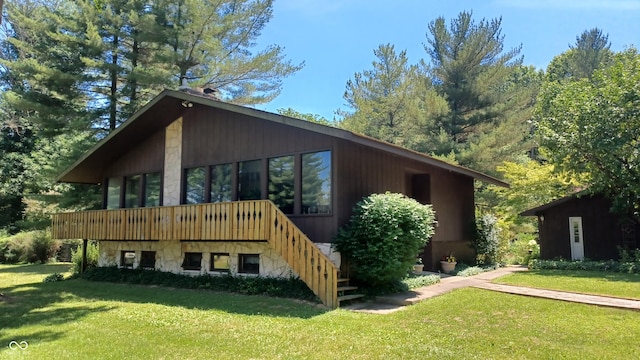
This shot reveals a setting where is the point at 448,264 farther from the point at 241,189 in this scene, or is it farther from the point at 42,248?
the point at 42,248

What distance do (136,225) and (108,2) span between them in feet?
43.7

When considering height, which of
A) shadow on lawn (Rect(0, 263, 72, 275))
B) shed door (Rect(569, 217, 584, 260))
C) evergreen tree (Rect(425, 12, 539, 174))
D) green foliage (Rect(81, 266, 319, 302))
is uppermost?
evergreen tree (Rect(425, 12, 539, 174))

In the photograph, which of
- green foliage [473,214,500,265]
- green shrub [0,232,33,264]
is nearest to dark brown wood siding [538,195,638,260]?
green foliage [473,214,500,265]

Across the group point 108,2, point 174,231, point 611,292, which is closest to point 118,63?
point 108,2

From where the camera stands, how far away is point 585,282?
35.2 ft

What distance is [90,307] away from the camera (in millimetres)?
9102

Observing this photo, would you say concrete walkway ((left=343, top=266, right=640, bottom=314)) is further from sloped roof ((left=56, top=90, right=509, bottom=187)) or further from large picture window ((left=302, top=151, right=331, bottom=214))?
sloped roof ((left=56, top=90, right=509, bottom=187))

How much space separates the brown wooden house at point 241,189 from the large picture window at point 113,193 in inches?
1.7

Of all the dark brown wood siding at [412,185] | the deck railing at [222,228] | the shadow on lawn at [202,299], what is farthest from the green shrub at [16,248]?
the dark brown wood siding at [412,185]

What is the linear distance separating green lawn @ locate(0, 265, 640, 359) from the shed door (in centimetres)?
954

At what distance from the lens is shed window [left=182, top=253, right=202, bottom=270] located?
13.1 meters

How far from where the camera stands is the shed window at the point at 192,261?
515 inches

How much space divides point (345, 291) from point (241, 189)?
4713 mm

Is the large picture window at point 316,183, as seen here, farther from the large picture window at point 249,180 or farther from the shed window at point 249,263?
the shed window at point 249,263
